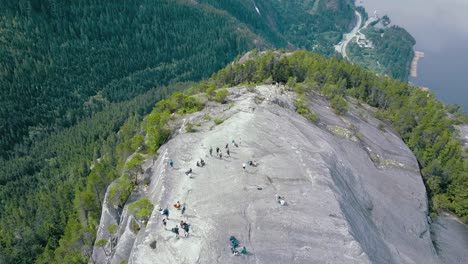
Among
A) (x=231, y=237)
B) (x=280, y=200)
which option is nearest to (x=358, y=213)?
(x=280, y=200)

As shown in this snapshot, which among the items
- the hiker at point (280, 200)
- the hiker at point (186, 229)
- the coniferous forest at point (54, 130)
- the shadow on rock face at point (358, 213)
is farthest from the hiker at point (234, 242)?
the coniferous forest at point (54, 130)

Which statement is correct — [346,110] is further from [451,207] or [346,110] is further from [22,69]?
[22,69]

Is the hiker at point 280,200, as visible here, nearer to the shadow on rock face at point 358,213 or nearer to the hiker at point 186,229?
the shadow on rock face at point 358,213

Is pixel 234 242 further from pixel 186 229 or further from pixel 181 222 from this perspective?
pixel 181 222

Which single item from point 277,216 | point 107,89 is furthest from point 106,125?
point 277,216

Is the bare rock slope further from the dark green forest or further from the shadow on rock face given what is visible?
the dark green forest

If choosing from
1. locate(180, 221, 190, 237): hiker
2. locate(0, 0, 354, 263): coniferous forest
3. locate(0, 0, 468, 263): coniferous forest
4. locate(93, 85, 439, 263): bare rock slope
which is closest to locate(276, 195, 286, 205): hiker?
locate(93, 85, 439, 263): bare rock slope

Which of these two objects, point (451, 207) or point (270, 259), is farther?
point (451, 207)

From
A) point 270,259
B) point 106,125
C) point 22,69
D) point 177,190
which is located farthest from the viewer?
point 22,69
